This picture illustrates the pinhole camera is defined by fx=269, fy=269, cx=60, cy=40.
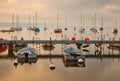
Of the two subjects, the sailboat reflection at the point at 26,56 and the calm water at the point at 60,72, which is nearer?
the calm water at the point at 60,72

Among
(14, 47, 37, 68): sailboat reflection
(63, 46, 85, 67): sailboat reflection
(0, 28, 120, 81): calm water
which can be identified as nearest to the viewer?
(0, 28, 120, 81): calm water

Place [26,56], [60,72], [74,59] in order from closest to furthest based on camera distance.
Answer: [60,72] → [74,59] → [26,56]

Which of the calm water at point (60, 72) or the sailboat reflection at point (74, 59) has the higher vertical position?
the sailboat reflection at point (74, 59)

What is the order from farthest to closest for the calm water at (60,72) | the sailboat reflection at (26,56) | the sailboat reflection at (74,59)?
1. the sailboat reflection at (26,56)
2. the sailboat reflection at (74,59)
3. the calm water at (60,72)

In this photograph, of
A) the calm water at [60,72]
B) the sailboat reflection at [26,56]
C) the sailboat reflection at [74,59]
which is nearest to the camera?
the calm water at [60,72]

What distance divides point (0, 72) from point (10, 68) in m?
4.45

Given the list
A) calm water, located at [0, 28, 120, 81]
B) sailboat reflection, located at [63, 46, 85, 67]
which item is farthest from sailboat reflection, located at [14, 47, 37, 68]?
sailboat reflection, located at [63, 46, 85, 67]

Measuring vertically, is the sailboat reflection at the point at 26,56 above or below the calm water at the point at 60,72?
above

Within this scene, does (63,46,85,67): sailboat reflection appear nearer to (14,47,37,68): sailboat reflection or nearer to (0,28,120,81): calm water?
(0,28,120,81): calm water

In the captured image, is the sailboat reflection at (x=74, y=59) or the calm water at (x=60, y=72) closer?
the calm water at (x=60, y=72)

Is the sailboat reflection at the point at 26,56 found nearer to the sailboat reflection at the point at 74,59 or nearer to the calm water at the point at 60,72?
the calm water at the point at 60,72

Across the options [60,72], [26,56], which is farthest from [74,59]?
[26,56]

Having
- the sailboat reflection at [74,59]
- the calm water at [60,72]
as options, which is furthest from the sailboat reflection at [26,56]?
the sailboat reflection at [74,59]

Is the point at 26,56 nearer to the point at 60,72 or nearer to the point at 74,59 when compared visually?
the point at 74,59
